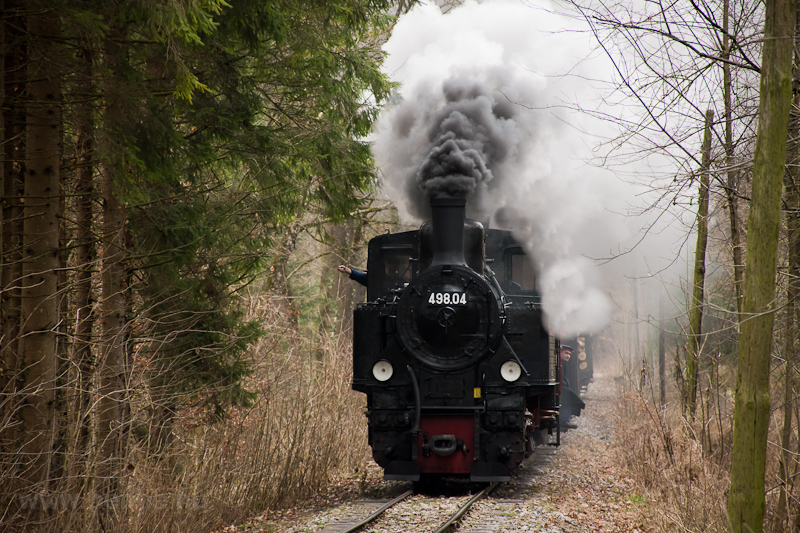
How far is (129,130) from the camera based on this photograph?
625cm

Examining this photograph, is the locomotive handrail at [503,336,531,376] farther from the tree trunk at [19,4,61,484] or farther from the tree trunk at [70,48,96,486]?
the tree trunk at [19,4,61,484]

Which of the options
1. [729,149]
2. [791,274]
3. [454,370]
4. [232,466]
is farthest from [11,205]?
[791,274]

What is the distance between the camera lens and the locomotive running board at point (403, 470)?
A: 8625 millimetres

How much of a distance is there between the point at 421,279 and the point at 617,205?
4486 millimetres

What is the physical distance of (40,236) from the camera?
5941 millimetres

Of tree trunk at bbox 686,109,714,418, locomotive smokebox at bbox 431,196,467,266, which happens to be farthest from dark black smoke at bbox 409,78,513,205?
tree trunk at bbox 686,109,714,418

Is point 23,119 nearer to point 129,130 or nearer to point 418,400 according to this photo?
point 129,130

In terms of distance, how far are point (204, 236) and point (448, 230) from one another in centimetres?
296

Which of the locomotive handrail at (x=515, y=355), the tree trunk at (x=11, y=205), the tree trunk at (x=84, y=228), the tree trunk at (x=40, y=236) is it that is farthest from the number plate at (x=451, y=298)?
the tree trunk at (x=11, y=205)

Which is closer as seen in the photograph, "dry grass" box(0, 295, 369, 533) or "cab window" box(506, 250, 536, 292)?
"dry grass" box(0, 295, 369, 533)

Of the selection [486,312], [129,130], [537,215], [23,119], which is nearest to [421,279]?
[486,312]

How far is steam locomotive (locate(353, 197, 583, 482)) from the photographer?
870 cm

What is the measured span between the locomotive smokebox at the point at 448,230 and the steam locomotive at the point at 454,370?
1cm

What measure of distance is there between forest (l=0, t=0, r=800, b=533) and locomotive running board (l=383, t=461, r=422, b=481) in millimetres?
1057
